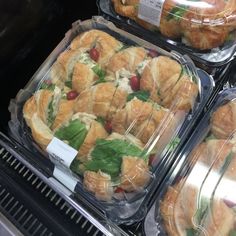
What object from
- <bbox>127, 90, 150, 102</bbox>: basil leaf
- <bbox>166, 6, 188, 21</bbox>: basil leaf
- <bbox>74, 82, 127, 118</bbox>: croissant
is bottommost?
<bbox>74, 82, 127, 118</bbox>: croissant

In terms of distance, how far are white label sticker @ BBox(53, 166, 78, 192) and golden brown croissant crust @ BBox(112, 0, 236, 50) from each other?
526 mm

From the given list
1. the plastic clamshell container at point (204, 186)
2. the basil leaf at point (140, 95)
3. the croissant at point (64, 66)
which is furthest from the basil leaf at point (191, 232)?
the croissant at point (64, 66)

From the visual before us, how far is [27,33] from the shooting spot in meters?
1.47

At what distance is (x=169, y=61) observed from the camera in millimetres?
1249

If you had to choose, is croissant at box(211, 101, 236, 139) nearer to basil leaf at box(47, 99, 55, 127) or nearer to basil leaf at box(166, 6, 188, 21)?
basil leaf at box(166, 6, 188, 21)

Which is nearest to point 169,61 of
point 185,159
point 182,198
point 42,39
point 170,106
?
point 170,106

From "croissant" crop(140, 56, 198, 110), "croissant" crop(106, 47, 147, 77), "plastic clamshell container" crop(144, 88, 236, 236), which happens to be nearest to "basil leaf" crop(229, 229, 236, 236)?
"plastic clamshell container" crop(144, 88, 236, 236)

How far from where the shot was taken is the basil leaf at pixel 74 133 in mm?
1176

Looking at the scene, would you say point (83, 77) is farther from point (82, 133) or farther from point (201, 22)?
point (201, 22)

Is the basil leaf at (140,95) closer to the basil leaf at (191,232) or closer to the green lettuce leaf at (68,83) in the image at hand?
the green lettuce leaf at (68,83)

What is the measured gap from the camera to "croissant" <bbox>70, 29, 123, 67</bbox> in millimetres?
1324

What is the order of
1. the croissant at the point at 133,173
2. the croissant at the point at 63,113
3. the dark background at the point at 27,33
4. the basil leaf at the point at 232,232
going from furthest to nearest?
the dark background at the point at 27,33 → the croissant at the point at 63,113 → the croissant at the point at 133,173 → the basil leaf at the point at 232,232

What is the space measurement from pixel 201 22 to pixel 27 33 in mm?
555

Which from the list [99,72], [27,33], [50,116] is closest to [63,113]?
[50,116]
